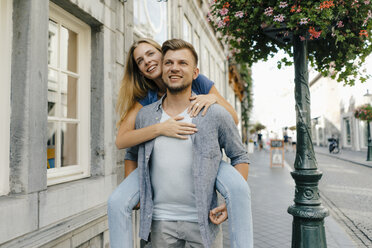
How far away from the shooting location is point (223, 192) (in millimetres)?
1679

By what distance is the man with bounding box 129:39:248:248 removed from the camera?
172cm

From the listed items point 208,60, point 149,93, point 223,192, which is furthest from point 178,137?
point 208,60

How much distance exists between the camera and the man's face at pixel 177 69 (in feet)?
5.83

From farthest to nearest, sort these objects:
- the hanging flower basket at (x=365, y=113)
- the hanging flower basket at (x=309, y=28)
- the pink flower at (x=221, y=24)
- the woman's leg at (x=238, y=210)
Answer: the hanging flower basket at (x=365, y=113) < the pink flower at (x=221, y=24) < the hanging flower basket at (x=309, y=28) < the woman's leg at (x=238, y=210)

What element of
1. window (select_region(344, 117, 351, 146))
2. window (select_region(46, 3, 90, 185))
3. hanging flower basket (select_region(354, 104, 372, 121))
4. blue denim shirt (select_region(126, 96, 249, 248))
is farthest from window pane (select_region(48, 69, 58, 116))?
window (select_region(344, 117, 351, 146))

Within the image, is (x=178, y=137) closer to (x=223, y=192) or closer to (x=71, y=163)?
(x=223, y=192)

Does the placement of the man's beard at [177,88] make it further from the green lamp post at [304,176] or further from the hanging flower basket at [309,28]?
the green lamp post at [304,176]

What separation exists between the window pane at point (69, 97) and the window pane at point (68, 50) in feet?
0.40

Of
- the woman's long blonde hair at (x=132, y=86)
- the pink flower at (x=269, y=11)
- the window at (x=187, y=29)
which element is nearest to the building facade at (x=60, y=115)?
the woman's long blonde hair at (x=132, y=86)

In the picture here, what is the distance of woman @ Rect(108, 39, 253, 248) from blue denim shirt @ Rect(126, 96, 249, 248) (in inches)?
1.7

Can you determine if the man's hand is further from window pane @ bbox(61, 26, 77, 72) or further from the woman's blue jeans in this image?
window pane @ bbox(61, 26, 77, 72)

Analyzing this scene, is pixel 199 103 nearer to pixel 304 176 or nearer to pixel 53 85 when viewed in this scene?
pixel 53 85

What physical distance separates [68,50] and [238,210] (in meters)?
2.58

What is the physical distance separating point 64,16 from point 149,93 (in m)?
1.50
